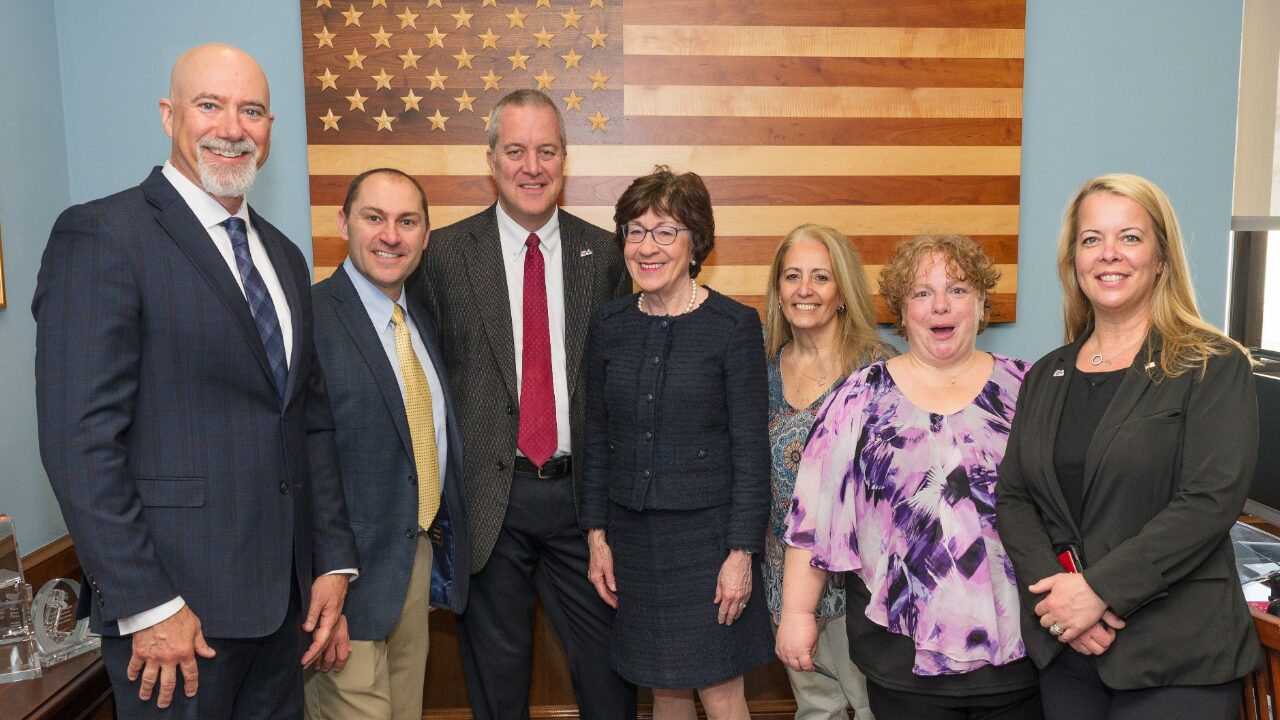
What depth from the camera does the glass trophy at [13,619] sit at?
6.79 ft

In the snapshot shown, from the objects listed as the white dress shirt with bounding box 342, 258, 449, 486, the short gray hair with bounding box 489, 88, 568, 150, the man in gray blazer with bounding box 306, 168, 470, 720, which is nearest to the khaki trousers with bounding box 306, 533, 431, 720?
the man in gray blazer with bounding box 306, 168, 470, 720

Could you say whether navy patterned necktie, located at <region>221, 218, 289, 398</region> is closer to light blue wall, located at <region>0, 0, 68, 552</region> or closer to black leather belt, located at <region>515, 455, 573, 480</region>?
black leather belt, located at <region>515, 455, 573, 480</region>

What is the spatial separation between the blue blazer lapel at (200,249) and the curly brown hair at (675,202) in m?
0.89

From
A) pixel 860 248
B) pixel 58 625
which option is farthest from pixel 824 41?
pixel 58 625

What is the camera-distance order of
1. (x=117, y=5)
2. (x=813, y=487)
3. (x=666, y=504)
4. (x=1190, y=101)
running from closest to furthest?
(x=813, y=487) < (x=666, y=504) < (x=117, y=5) < (x=1190, y=101)

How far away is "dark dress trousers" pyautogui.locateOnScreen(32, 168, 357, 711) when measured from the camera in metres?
1.48

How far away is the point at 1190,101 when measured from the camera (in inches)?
126

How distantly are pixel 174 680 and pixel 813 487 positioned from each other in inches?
51.0

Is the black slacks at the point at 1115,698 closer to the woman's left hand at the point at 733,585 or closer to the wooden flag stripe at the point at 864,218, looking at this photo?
the woman's left hand at the point at 733,585

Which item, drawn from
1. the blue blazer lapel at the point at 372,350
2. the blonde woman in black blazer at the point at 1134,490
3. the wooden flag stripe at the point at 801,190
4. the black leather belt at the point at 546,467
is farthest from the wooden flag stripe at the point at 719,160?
the blonde woman in black blazer at the point at 1134,490

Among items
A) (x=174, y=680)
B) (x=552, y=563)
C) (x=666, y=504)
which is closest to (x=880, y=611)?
(x=666, y=504)

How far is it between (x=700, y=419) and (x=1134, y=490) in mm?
903

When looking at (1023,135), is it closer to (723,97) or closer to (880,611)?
(723,97)

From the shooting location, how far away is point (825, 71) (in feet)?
10.0
